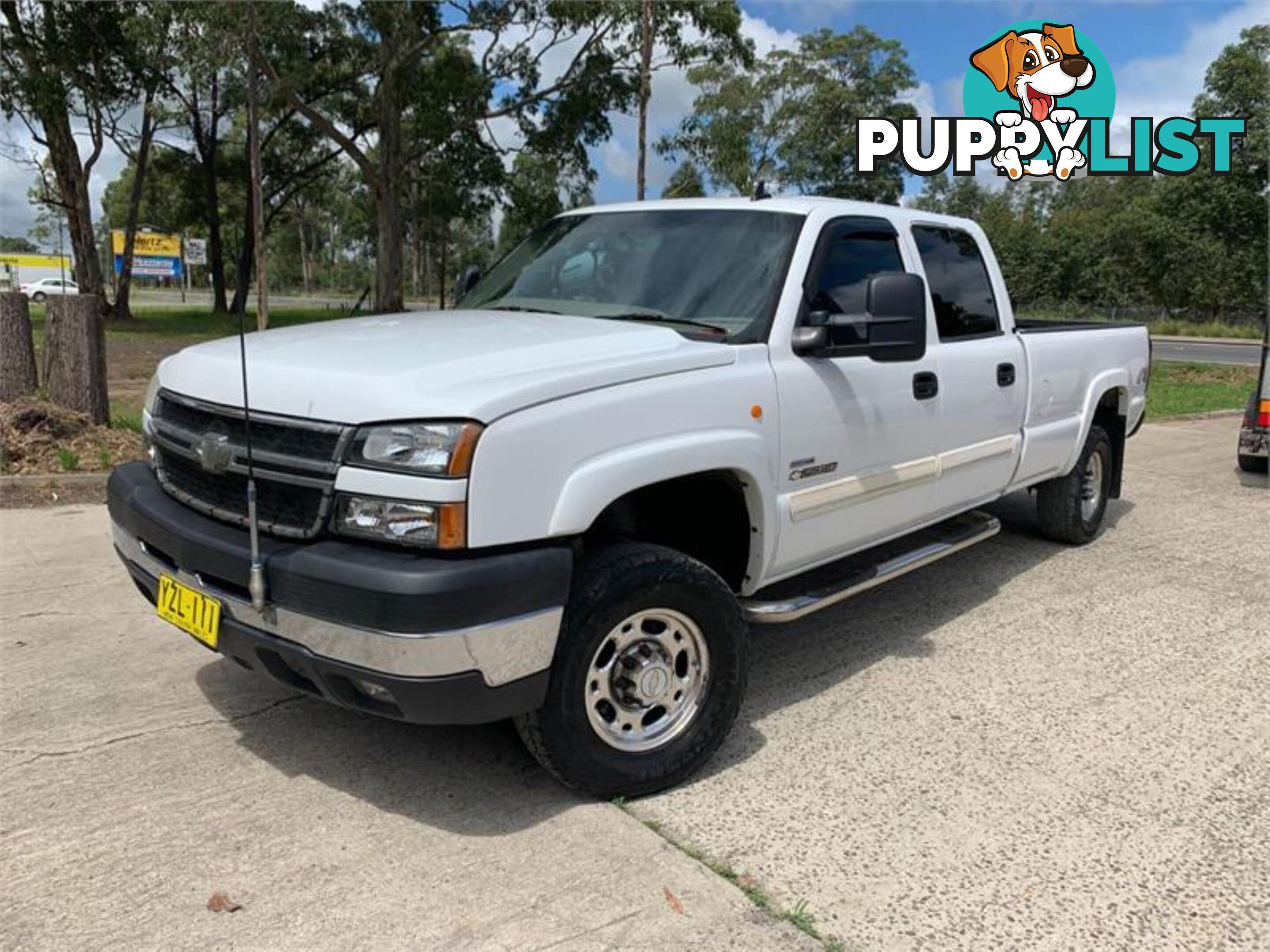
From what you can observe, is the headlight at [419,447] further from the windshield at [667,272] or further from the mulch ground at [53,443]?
the mulch ground at [53,443]

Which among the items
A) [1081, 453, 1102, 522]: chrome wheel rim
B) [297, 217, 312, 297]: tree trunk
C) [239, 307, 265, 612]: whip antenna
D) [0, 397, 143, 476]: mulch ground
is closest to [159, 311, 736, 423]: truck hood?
[239, 307, 265, 612]: whip antenna

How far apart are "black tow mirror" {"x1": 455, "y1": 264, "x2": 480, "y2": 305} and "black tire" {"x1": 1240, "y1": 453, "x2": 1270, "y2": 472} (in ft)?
22.2

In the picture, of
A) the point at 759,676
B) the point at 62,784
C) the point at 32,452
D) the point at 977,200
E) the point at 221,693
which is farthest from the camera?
the point at 977,200

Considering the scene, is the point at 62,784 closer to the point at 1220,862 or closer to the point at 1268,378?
the point at 1220,862

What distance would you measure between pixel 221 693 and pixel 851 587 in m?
2.49

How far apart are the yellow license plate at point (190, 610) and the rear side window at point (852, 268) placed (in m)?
2.31

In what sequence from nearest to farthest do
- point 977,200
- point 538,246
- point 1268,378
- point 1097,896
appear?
point 1097,896, point 538,246, point 1268,378, point 977,200

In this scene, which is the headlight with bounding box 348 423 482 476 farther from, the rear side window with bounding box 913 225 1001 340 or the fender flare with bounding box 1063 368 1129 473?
the fender flare with bounding box 1063 368 1129 473

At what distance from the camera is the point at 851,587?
4.06 metres

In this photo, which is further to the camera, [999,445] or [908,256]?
[999,445]

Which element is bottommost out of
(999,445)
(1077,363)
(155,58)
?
(999,445)

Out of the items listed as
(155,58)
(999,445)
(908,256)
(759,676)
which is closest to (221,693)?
(759,676)

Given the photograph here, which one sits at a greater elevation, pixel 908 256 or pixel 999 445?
pixel 908 256

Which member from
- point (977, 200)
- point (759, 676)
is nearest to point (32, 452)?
point (759, 676)
